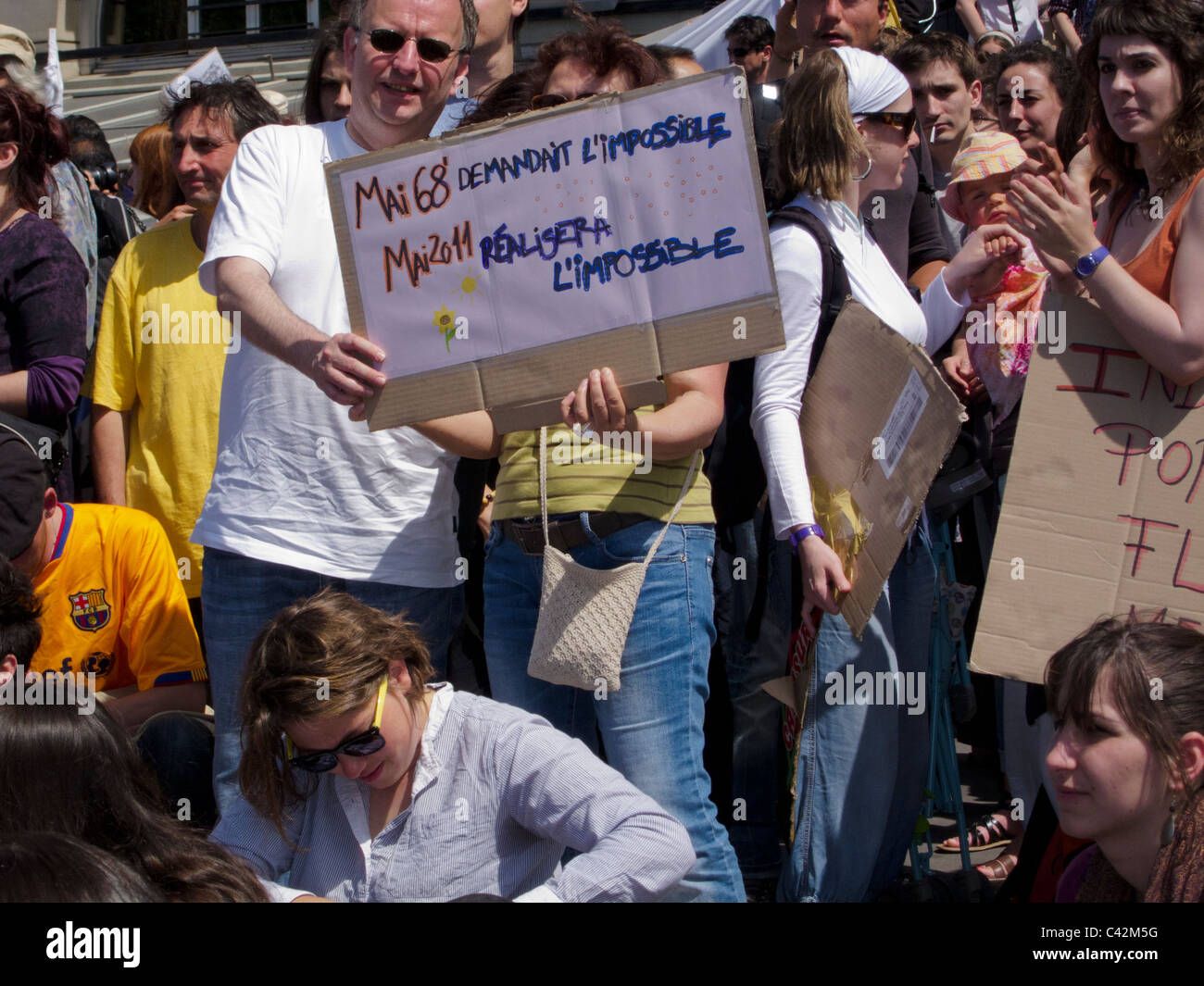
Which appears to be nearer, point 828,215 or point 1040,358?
point 1040,358

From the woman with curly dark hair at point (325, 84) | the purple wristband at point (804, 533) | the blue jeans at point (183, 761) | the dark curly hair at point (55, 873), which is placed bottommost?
the blue jeans at point (183, 761)

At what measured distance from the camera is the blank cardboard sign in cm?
291

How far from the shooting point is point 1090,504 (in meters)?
2.79

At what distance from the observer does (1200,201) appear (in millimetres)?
2791

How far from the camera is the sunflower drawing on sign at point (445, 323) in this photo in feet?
8.98

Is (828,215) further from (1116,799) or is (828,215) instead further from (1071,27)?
(1071,27)

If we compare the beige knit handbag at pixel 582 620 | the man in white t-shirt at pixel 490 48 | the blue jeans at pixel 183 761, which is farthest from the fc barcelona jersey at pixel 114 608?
the man in white t-shirt at pixel 490 48

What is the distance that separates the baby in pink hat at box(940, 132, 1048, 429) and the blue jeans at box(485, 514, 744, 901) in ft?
4.43

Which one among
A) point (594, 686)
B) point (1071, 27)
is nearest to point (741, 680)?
point (594, 686)

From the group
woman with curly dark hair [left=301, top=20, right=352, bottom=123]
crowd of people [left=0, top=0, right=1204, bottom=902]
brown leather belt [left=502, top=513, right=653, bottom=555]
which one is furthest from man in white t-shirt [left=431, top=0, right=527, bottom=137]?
brown leather belt [left=502, top=513, right=653, bottom=555]

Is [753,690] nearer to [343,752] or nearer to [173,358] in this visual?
[343,752]

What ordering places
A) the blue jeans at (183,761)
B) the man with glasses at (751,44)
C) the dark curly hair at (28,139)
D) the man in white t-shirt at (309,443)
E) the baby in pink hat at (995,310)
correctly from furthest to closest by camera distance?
1. the man with glasses at (751,44)
2. the dark curly hair at (28,139)
3. the baby in pink hat at (995,310)
4. the blue jeans at (183,761)
5. the man in white t-shirt at (309,443)

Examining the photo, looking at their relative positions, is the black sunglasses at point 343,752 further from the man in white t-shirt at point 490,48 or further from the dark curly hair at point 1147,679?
the man in white t-shirt at point 490,48

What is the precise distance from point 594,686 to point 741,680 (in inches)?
42.4
